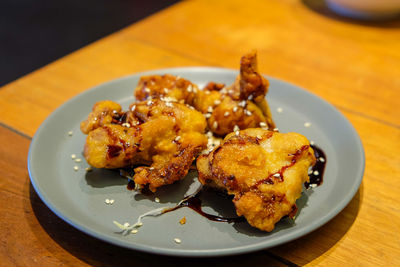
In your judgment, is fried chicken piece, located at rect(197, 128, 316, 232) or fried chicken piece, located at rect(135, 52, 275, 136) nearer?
fried chicken piece, located at rect(197, 128, 316, 232)

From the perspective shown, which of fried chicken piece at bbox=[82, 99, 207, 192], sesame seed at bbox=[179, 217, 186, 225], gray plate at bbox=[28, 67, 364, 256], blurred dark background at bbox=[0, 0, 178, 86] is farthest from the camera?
blurred dark background at bbox=[0, 0, 178, 86]

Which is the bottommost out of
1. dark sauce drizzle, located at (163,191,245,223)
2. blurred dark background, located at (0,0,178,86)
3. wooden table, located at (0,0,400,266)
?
blurred dark background, located at (0,0,178,86)

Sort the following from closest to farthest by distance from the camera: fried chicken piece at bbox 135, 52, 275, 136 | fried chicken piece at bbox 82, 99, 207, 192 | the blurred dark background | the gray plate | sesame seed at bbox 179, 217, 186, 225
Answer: the gray plate → sesame seed at bbox 179, 217, 186, 225 → fried chicken piece at bbox 82, 99, 207, 192 → fried chicken piece at bbox 135, 52, 275, 136 → the blurred dark background

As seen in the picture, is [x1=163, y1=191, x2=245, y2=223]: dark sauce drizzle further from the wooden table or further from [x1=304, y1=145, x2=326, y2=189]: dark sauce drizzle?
[x1=304, y1=145, x2=326, y2=189]: dark sauce drizzle

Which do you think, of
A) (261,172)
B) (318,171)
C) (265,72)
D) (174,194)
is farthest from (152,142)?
(265,72)

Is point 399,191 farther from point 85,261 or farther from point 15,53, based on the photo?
point 15,53

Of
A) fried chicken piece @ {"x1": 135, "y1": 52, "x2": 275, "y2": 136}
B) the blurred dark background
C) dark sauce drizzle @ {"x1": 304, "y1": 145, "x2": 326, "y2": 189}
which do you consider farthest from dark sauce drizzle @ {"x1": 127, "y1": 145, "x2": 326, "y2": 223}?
the blurred dark background

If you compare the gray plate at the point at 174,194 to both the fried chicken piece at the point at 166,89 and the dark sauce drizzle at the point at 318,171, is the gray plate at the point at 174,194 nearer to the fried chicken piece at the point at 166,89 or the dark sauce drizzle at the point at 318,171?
the dark sauce drizzle at the point at 318,171

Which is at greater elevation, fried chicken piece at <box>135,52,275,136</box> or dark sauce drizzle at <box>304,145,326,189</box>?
fried chicken piece at <box>135,52,275,136</box>
